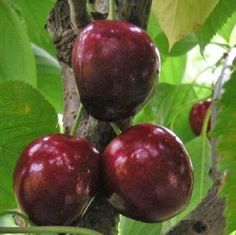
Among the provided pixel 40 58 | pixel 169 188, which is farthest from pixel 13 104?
pixel 40 58

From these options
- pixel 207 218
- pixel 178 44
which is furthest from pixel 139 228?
pixel 178 44

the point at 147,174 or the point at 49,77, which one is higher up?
the point at 147,174

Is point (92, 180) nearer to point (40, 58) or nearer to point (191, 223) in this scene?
point (191, 223)

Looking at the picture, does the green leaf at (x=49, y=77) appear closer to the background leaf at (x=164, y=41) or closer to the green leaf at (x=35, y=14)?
the green leaf at (x=35, y=14)

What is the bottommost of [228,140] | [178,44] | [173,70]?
[173,70]

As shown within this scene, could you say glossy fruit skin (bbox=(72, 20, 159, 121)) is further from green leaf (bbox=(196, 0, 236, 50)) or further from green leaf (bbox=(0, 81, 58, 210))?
green leaf (bbox=(196, 0, 236, 50))

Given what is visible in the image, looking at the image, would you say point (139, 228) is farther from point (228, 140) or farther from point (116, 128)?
point (228, 140)

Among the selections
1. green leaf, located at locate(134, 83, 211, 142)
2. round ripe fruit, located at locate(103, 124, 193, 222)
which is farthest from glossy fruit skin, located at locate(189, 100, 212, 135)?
round ripe fruit, located at locate(103, 124, 193, 222)
